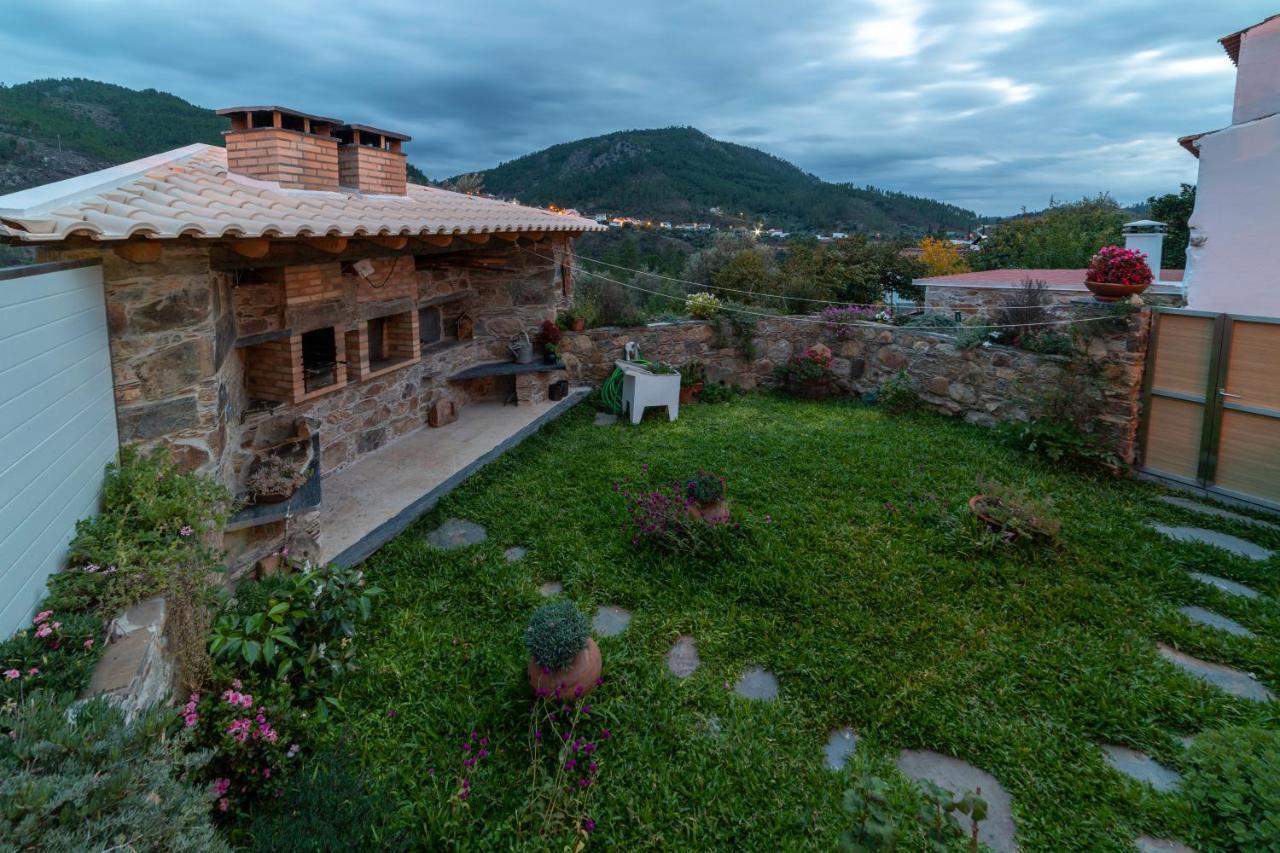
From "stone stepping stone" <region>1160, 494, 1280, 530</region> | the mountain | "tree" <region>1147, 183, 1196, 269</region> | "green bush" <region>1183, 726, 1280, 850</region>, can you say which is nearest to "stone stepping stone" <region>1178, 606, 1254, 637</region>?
"green bush" <region>1183, 726, 1280, 850</region>

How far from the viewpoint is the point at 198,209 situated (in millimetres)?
3518

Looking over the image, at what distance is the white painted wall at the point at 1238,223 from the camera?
6.84 meters

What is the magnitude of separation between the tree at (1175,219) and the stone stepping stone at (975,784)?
2258 cm

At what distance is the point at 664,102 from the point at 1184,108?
73.6ft

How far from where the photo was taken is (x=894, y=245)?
19703mm

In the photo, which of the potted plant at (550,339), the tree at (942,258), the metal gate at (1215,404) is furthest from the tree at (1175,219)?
the potted plant at (550,339)

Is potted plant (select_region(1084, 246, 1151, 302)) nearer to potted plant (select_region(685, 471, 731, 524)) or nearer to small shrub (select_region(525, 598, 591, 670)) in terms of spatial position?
potted plant (select_region(685, 471, 731, 524))

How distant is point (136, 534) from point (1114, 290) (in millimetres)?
8680

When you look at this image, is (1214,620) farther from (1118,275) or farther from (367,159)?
(367,159)

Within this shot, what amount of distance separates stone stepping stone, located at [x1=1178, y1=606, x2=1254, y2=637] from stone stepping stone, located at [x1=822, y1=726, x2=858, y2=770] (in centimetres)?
281

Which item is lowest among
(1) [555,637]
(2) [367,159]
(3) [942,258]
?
(1) [555,637]

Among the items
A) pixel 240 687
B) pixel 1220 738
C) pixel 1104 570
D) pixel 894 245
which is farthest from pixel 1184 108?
pixel 240 687

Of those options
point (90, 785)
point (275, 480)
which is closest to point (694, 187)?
point (275, 480)

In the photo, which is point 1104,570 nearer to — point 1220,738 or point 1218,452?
point 1220,738
